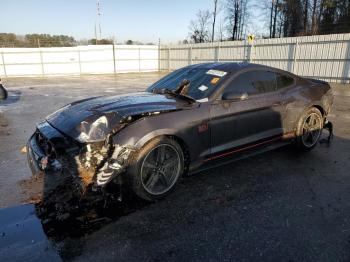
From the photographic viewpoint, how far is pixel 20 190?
370 centimetres

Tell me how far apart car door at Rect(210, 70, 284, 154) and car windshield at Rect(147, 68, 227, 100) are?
0.62 feet

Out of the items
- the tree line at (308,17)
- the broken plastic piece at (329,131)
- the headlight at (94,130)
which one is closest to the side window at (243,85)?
the headlight at (94,130)

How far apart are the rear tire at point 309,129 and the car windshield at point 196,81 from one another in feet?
6.15

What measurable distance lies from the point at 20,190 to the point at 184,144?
2.25m

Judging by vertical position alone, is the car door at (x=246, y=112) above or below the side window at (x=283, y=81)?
below

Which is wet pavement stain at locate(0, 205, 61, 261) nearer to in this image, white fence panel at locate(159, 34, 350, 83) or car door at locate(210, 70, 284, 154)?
car door at locate(210, 70, 284, 154)

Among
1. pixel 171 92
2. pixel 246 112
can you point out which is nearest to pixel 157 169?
pixel 171 92

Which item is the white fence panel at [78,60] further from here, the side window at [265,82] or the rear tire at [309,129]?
the rear tire at [309,129]

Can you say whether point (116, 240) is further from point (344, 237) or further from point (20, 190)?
point (344, 237)

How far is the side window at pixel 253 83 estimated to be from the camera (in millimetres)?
4098

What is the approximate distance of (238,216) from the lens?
3100 mm

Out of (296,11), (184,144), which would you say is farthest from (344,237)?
(296,11)

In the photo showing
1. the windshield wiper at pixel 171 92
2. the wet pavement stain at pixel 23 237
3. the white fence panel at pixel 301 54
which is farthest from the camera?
the white fence panel at pixel 301 54

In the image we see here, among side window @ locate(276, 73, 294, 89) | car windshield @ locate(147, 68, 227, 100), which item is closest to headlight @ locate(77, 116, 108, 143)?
car windshield @ locate(147, 68, 227, 100)
